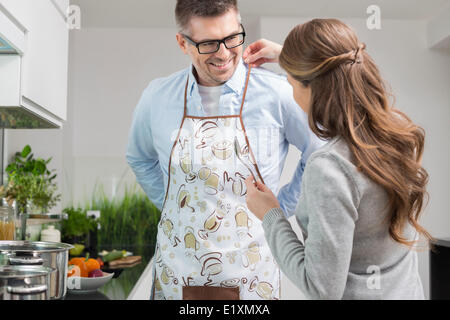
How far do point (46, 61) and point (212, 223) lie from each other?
56 centimetres

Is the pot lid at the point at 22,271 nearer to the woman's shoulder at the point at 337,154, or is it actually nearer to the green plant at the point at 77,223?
the green plant at the point at 77,223

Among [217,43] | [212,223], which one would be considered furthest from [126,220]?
[217,43]

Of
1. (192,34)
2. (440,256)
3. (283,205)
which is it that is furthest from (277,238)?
(440,256)

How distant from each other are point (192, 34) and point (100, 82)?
233mm

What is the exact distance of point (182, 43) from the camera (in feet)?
3.08

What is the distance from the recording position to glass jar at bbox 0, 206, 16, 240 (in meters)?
1.14

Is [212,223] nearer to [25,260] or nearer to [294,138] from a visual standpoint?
[294,138]

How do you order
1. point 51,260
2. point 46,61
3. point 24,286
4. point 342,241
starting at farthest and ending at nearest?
point 46,61 → point 51,260 → point 24,286 → point 342,241

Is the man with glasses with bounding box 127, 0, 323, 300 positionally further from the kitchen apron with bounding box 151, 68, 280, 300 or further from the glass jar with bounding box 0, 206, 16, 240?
the glass jar with bounding box 0, 206, 16, 240

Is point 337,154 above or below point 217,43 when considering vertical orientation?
below

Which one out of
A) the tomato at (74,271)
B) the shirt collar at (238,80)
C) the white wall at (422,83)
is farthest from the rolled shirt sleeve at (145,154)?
the white wall at (422,83)

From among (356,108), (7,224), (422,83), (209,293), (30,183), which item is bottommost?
Result: (209,293)

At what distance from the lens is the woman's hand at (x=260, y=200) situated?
75 cm

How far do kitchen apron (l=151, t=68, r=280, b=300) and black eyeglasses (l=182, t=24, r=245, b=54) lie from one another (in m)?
0.08
